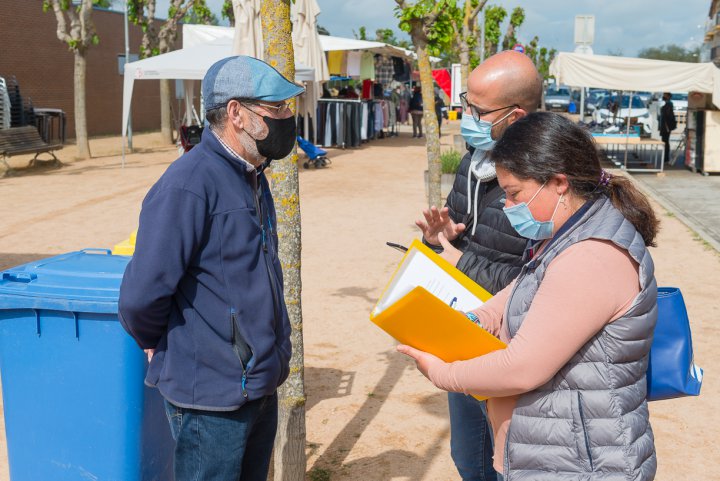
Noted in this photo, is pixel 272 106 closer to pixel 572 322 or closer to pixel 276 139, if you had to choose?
pixel 276 139

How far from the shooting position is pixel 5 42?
24.7 metres

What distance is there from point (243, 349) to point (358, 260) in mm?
6507

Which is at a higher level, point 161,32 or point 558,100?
point 161,32

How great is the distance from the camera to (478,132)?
2879 millimetres

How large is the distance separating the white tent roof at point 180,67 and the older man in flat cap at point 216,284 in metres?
12.7

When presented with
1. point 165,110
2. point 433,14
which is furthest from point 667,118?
point 433,14

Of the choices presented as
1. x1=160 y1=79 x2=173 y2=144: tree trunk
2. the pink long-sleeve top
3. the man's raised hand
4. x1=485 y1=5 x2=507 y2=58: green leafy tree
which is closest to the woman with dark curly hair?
the pink long-sleeve top

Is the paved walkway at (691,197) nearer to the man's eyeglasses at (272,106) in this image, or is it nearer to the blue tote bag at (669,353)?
the blue tote bag at (669,353)

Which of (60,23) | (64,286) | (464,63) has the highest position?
(60,23)

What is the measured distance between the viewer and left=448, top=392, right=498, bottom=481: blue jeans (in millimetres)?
3000

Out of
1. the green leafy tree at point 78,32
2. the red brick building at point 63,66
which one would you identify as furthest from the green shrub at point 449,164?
the red brick building at point 63,66

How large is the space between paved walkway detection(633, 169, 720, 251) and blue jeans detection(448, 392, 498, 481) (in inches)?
289

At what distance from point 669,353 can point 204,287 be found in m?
1.30

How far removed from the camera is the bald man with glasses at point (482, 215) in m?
2.81
